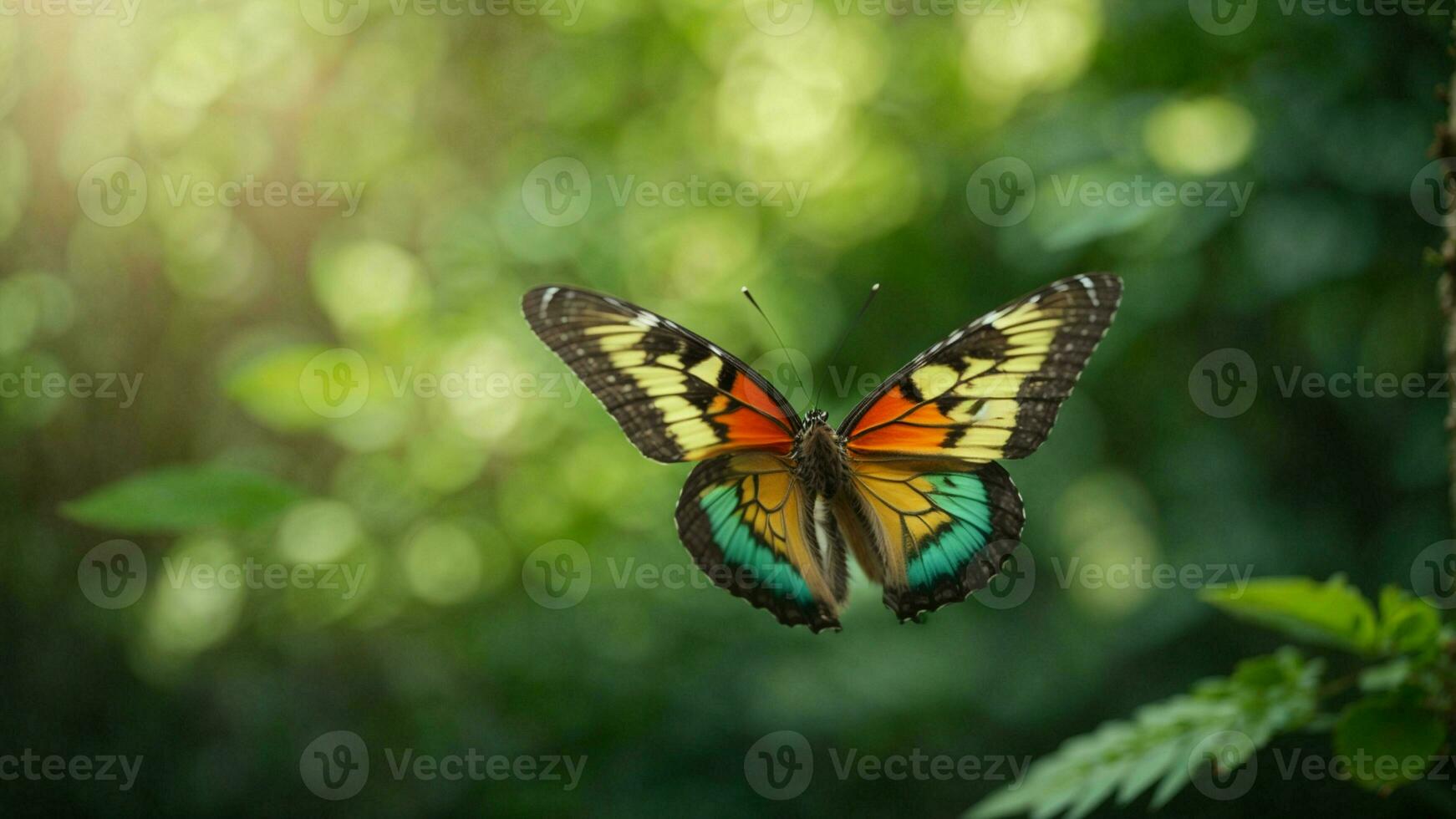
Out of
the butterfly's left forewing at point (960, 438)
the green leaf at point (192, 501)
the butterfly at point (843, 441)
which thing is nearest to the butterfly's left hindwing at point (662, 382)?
the butterfly at point (843, 441)

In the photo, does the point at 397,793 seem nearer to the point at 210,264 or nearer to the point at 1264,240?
the point at 210,264

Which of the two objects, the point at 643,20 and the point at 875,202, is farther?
→ the point at 643,20

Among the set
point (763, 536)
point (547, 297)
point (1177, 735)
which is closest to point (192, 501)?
point (547, 297)

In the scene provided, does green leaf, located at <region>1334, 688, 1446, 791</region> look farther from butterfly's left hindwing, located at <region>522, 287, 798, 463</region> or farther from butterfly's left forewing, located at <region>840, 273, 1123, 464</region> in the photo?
butterfly's left hindwing, located at <region>522, 287, 798, 463</region>

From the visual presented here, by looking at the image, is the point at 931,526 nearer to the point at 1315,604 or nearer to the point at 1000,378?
the point at 1000,378

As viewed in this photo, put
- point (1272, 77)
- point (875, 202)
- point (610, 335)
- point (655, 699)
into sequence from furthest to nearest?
→ point (655, 699) → point (875, 202) → point (1272, 77) → point (610, 335)

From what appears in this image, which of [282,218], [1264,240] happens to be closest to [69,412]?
[282,218]

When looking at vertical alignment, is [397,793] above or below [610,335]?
below

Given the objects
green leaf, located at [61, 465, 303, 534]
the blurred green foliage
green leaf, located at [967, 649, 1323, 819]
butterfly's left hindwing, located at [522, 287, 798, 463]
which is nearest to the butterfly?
butterfly's left hindwing, located at [522, 287, 798, 463]
